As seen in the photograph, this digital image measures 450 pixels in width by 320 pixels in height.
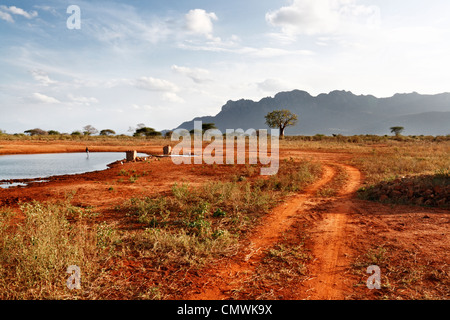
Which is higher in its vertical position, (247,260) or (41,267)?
(41,267)

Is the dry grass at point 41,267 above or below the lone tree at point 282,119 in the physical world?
below

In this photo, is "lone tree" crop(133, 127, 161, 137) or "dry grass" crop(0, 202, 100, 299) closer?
"dry grass" crop(0, 202, 100, 299)

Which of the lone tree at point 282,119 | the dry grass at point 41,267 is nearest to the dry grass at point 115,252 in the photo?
the dry grass at point 41,267

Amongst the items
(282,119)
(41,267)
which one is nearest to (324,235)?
(41,267)

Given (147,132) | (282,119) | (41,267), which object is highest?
(282,119)

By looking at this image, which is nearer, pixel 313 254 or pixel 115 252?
pixel 115 252

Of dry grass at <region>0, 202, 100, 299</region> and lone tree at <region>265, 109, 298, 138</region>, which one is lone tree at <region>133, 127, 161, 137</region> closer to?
lone tree at <region>265, 109, 298, 138</region>

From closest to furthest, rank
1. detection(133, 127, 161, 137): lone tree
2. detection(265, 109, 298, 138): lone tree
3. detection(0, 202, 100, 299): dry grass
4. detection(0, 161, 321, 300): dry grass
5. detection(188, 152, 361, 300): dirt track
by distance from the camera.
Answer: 1. detection(0, 202, 100, 299): dry grass
2. detection(0, 161, 321, 300): dry grass
3. detection(188, 152, 361, 300): dirt track
4. detection(265, 109, 298, 138): lone tree
5. detection(133, 127, 161, 137): lone tree

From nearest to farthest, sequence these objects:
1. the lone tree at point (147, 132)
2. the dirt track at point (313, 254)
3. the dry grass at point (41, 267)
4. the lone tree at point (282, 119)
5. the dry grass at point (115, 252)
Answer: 1. the dry grass at point (41, 267)
2. the dry grass at point (115, 252)
3. the dirt track at point (313, 254)
4. the lone tree at point (282, 119)
5. the lone tree at point (147, 132)

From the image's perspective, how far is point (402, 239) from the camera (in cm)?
528

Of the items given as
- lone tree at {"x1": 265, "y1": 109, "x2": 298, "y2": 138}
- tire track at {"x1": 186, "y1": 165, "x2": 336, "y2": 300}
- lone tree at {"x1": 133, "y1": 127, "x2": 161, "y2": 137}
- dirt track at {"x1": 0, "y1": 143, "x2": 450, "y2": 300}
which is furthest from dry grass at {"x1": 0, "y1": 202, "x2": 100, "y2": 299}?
lone tree at {"x1": 133, "y1": 127, "x2": 161, "y2": 137}

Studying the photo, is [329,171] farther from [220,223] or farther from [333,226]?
[220,223]

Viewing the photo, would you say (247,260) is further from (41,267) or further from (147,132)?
(147,132)

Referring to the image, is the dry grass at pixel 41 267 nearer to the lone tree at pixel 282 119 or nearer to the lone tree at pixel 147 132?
the lone tree at pixel 282 119
